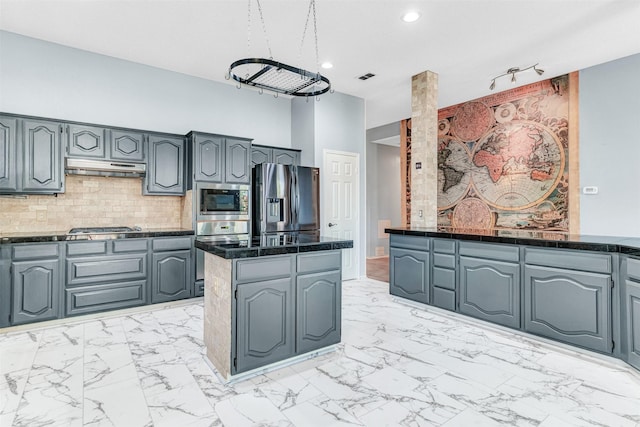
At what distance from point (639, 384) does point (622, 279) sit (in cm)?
73

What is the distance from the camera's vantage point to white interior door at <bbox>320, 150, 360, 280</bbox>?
5.36m

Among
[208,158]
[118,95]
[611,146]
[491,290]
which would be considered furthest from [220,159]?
[611,146]

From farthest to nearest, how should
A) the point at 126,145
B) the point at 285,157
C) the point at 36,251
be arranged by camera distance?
the point at 285,157
the point at 126,145
the point at 36,251

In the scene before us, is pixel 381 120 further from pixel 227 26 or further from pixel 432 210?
pixel 227 26

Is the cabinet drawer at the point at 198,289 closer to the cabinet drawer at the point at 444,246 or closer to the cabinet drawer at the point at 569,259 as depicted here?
the cabinet drawer at the point at 444,246

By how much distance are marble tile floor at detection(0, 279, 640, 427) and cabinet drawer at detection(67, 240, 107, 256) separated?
0.78 metres

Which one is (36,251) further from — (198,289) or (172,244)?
(198,289)

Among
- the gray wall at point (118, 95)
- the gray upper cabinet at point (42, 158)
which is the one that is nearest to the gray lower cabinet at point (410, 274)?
the gray wall at point (118, 95)

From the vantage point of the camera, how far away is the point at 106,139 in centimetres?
389

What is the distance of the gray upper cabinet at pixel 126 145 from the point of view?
393cm

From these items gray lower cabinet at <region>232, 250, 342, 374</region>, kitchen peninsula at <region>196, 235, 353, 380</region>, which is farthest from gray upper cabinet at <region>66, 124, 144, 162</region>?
gray lower cabinet at <region>232, 250, 342, 374</region>

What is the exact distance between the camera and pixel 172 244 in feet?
13.3

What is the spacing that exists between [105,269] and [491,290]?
410 centimetres

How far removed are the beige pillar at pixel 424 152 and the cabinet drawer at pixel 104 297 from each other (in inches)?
143
